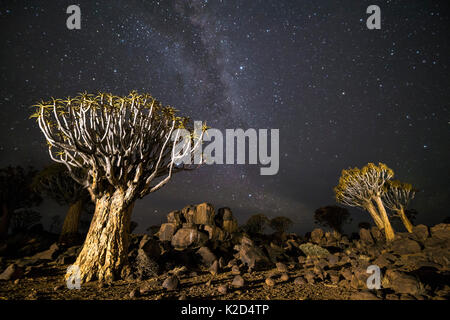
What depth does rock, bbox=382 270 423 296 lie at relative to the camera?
11.3 feet

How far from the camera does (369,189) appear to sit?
13.4 metres

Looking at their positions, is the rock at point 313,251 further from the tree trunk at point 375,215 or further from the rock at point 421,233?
the tree trunk at point 375,215

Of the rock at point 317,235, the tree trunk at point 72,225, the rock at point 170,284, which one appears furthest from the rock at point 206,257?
the rock at point 317,235

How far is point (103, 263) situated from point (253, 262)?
14.2 feet

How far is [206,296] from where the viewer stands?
3.54 meters

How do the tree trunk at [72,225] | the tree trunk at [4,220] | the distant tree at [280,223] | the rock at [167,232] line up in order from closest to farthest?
the tree trunk at [72,225]
the rock at [167,232]
the tree trunk at [4,220]
the distant tree at [280,223]

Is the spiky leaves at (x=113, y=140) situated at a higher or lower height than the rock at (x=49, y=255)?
higher

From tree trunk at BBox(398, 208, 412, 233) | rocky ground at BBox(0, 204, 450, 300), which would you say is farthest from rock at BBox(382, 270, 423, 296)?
tree trunk at BBox(398, 208, 412, 233)

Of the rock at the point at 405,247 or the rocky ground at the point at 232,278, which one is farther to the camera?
the rock at the point at 405,247

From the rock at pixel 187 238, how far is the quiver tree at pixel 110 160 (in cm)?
542

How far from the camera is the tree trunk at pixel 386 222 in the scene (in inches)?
485

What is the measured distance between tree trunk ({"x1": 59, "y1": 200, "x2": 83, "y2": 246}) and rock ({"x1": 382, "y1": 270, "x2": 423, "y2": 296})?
13.3 m
